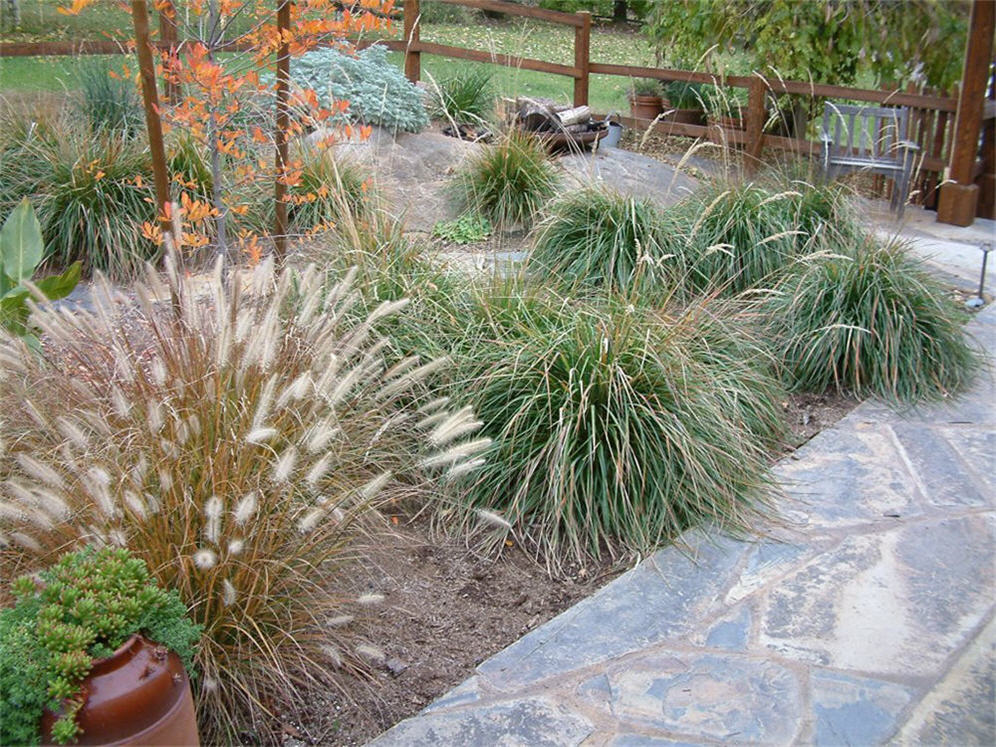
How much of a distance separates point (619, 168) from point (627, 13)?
1466 cm

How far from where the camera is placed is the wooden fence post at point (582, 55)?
366 inches

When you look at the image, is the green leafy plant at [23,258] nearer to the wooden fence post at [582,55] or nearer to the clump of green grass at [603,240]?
the clump of green grass at [603,240]

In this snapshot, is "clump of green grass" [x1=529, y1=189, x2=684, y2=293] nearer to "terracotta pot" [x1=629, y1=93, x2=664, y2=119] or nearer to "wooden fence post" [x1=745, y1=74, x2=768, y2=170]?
"wooden fence post" [x1=745, y1=74, x2=768, y2=170]

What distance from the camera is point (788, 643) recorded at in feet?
9.38

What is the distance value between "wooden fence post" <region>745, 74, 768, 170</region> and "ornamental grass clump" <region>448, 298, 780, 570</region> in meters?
5.42

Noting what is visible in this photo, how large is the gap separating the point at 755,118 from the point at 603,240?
13.8ft

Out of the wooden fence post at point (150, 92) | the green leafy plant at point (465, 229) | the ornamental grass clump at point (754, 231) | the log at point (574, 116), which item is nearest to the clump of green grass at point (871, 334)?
the ornamental grass clump at point (754, 231)

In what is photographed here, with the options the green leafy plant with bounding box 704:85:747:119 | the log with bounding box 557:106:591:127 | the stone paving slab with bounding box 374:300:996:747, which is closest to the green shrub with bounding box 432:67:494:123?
the log with bounding box 557:106:591:127

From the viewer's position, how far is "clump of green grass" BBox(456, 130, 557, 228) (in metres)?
6.56

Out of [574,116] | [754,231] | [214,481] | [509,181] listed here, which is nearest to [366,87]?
[574,116]

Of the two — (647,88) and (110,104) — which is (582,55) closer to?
(647,88)

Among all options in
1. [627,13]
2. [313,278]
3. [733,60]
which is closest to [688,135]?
[733,60]

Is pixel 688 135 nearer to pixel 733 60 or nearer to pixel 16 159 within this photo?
pixel 733 60

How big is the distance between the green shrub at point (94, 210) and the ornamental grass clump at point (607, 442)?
2.85 meters
